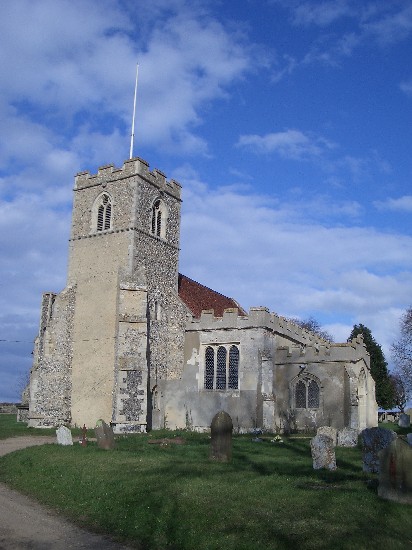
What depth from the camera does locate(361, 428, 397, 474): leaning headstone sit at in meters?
12.6

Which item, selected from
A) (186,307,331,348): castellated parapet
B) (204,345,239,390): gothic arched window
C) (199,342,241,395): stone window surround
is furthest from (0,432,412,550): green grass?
(186,307,331,348): castellated parapet

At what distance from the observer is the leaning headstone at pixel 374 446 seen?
1258 centimetres

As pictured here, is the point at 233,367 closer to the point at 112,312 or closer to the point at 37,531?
the point at 112,312

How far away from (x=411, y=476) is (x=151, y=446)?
999 cm

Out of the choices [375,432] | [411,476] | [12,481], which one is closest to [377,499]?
[411,476]

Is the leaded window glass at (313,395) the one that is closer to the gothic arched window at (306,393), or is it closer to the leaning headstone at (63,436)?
the gothic arched window at (306,393)

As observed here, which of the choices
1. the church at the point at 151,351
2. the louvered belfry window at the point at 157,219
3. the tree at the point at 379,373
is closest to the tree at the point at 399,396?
the tree at the point at 379,373

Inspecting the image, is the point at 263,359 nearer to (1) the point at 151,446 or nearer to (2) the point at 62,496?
(1) the point at 151,446

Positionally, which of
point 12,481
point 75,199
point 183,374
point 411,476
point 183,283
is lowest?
point 12,481

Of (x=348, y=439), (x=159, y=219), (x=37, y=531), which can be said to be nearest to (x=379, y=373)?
(x=159, y=219)

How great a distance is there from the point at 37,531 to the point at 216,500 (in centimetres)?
299

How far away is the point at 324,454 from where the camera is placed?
13016 millimetres

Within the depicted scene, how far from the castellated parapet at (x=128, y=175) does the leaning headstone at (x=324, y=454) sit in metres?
19.0

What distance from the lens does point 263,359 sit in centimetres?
2694
